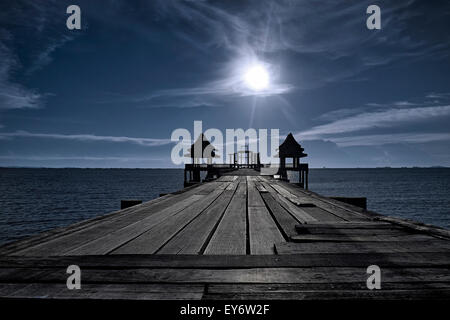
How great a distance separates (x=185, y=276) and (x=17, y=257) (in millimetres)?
1427

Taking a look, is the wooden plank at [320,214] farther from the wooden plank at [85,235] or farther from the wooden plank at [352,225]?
the wooden plank at [85,235]

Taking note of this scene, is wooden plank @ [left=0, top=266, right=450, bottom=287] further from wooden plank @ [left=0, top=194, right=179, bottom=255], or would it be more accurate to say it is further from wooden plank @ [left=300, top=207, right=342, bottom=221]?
wooden plank @ [left=300, top=207, right=342, bottom=221]

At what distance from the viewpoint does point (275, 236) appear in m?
2.55

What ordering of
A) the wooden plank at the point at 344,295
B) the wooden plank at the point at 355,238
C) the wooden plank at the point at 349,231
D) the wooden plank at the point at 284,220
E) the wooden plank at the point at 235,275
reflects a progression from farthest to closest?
the wooden plank at the point at 284,220 → the wooden plank at the point at 349,231 → the wooden plank at the point at 355,238 → the wooden plank at the point at 235,275 → the wooden plank at the point at 344,295

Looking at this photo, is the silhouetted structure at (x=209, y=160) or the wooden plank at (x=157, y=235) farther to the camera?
the silhouetted structure at (x=209, y=160)

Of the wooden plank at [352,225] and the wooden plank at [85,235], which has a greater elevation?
the wooden plank at [352,225]

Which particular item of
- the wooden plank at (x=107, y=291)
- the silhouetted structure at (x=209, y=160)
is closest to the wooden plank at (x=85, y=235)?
the wooden plank at (x=107, y=291)

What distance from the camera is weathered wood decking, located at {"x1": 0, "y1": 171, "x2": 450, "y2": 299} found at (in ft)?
4.51

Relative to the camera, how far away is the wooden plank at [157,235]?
217 centimetres

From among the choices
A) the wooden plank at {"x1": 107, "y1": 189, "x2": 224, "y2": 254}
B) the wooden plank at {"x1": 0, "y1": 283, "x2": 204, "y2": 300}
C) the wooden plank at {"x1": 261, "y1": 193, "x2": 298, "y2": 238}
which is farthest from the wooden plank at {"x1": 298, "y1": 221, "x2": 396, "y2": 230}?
the wooden plank at {"x1": 0, "y1": 283, "x2": 204, "y2": 300}

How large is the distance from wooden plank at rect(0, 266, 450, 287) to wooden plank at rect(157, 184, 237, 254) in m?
0.47

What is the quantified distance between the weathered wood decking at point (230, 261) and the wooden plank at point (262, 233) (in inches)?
0.4

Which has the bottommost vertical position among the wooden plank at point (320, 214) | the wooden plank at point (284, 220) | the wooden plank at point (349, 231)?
the wooden plank at point (320, 214)
